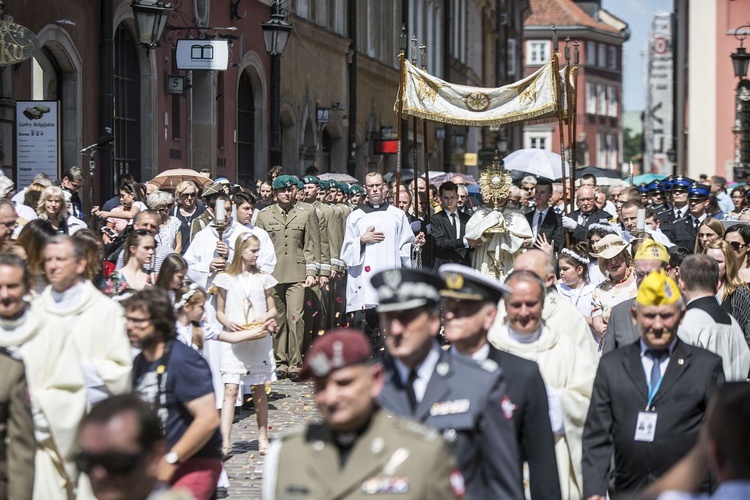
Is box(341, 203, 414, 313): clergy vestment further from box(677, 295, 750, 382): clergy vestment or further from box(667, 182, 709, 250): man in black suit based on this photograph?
box(677, 295, 750, 382): clergy vestment

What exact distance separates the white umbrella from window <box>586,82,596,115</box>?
291 ft

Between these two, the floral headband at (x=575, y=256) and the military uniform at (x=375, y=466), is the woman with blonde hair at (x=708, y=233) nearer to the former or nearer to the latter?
the floral headband at (x=575, y=256)

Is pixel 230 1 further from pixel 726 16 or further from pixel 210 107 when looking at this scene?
pixel 726 16

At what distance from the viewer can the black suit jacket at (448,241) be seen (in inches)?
651

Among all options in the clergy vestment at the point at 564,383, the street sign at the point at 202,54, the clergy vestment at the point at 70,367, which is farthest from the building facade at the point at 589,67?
the clergy vestment at the point at 70,367

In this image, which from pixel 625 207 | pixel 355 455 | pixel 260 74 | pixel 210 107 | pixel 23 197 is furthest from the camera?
pixel 260 74

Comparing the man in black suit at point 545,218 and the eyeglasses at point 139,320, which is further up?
the man in black suit at point 545,218

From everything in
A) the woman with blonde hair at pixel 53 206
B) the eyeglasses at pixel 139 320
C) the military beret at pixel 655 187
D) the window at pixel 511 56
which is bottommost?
the eyeglasses at pixel 139 320

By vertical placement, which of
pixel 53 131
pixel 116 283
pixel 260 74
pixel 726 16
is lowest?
pixel 116 283

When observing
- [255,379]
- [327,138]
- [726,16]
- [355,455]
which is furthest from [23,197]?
[726,16]

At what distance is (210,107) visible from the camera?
78.7ft

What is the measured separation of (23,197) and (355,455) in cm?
895

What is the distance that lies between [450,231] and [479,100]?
2091 mm

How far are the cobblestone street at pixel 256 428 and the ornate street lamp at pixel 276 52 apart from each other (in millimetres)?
7448
